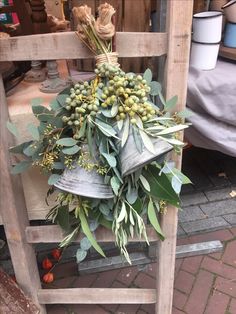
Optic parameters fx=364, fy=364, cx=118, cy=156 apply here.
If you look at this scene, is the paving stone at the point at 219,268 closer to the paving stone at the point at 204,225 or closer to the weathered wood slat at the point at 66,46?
the paving stone at the point at 204,225

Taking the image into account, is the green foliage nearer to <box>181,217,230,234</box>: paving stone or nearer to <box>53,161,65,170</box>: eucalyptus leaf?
<box>53,161,65,170</box>: eucalyptus leaf

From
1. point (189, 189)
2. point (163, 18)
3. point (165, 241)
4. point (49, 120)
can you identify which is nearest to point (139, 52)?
point (163, 18)

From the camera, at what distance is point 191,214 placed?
2.43 m

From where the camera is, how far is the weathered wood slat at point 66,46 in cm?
115

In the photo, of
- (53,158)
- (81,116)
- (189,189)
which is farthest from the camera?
(189,189)

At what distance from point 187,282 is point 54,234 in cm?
90

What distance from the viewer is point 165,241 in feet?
4.85

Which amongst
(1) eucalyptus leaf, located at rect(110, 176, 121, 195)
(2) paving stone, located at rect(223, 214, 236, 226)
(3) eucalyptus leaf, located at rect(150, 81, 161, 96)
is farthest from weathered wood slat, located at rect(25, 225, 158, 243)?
(2) paving stone, located at rect(223, 214, 236, 226)

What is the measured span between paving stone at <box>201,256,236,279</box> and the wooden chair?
50 cm

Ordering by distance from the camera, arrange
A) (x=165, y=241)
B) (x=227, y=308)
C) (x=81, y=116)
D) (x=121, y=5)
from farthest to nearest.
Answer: (x=227, y=308) < (x=165, y=241) < (x=121, y=5) < (x=81, y=116)

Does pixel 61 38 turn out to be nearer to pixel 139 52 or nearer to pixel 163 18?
pixel 139 52

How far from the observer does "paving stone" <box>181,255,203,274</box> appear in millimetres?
2061

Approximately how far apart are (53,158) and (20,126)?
10.0 inches

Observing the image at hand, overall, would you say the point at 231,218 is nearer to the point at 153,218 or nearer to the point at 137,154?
the point at 153,218
